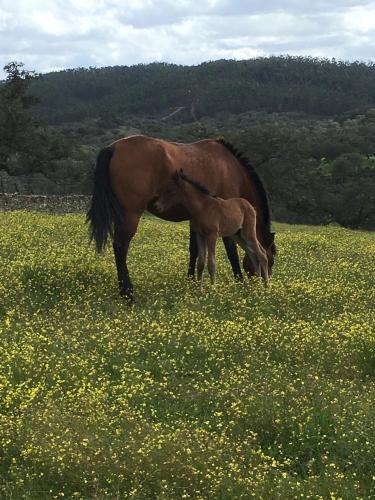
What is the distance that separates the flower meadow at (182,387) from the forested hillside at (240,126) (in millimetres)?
34700

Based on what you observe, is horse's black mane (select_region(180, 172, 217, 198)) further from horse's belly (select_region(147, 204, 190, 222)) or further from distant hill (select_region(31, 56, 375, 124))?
distant hill (select_region(31, 56, 375, 124))

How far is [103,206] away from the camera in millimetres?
12953

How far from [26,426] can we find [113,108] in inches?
6852

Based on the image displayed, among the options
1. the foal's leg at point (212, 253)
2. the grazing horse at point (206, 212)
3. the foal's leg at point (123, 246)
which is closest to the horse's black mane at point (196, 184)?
the grazing horse at point (206, 212)

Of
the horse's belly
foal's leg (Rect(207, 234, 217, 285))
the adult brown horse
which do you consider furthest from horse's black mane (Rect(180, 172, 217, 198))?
foal's leg (Rect(207, 234, 217, 285))

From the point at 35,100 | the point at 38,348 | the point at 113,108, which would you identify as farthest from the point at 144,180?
the point at 113,108

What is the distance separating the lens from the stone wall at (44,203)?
34281 millimetres

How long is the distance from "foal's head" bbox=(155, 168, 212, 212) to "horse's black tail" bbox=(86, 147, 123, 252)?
0.92m

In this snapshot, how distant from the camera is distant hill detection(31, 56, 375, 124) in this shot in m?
167

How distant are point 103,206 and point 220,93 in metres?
164

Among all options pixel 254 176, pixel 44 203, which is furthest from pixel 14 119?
pixel 254 176

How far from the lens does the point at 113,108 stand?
575 feet

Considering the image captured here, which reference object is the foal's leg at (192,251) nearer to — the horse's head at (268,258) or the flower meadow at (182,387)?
the flower meadow at (182,387)

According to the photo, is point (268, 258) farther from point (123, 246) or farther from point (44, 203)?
point (44, 203)
